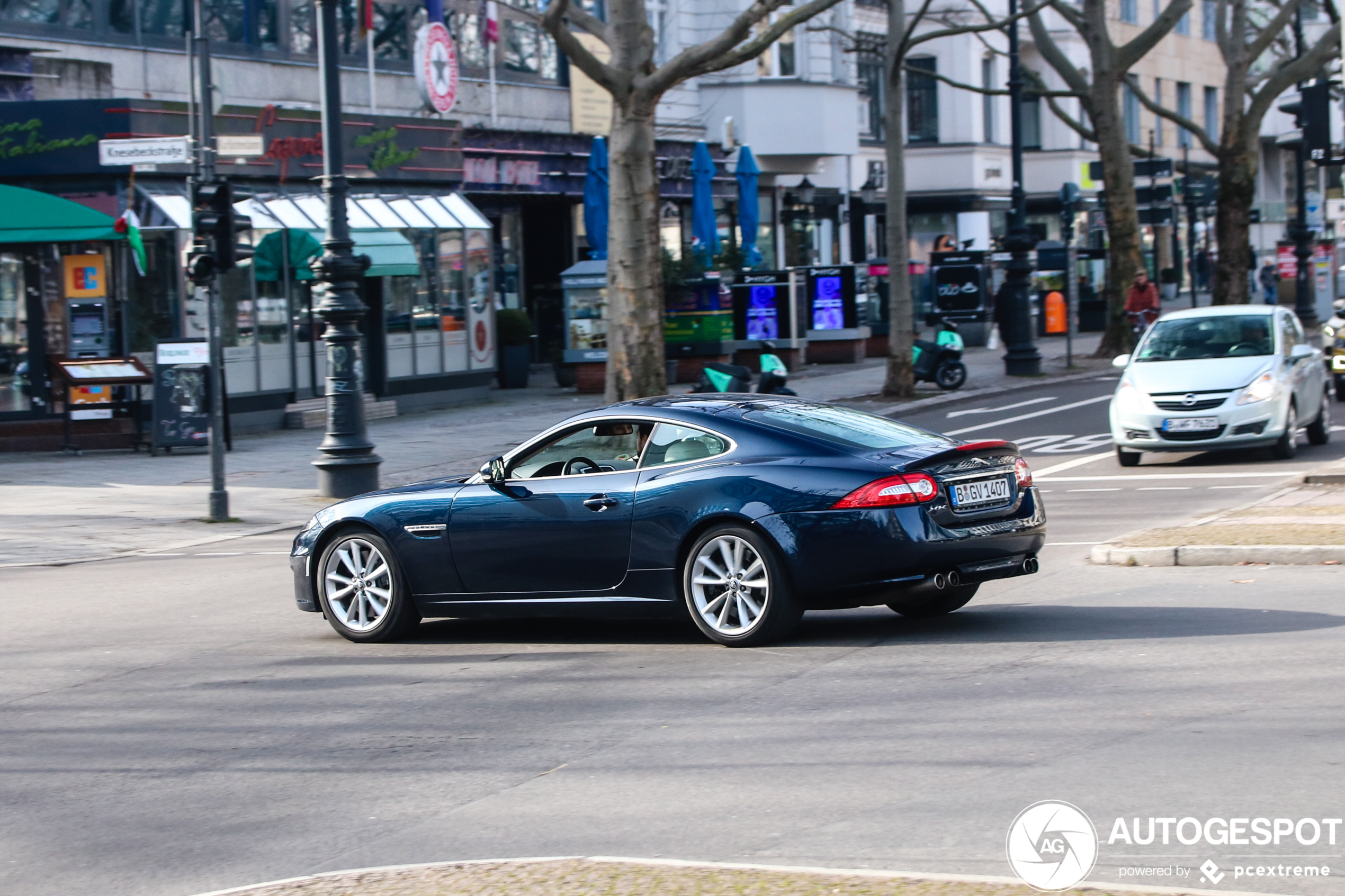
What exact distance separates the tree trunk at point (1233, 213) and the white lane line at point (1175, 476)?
24.1m

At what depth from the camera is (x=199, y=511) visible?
Result: 58.9 ft

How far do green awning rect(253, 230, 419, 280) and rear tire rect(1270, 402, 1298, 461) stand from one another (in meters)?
12.5

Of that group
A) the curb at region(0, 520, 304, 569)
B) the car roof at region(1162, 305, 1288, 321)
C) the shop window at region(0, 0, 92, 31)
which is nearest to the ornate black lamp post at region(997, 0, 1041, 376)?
the car roof at region(1162, 305, 1288, 321)

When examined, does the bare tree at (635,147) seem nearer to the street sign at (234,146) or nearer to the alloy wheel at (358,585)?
the street sign at (234,146)

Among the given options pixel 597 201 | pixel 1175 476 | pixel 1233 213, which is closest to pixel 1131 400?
pixel 1175 476

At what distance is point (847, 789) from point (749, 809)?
399 millimetres

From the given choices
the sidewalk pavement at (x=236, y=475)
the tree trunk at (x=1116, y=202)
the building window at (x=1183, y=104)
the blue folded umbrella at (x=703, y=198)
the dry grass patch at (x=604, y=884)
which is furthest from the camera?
the building window at (x=1183, y=104)

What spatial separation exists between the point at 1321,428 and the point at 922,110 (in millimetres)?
39550

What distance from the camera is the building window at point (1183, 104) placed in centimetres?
7150

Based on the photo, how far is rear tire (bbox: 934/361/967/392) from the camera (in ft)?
96.0

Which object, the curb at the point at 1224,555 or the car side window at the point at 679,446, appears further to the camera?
the curb at the point at 1224,555

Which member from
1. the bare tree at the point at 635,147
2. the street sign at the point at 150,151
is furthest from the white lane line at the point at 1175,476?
the street sign at the point at 150,151

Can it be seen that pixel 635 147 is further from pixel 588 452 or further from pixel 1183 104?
pixel 1183 104

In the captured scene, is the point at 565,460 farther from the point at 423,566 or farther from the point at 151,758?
the point at 151,758
